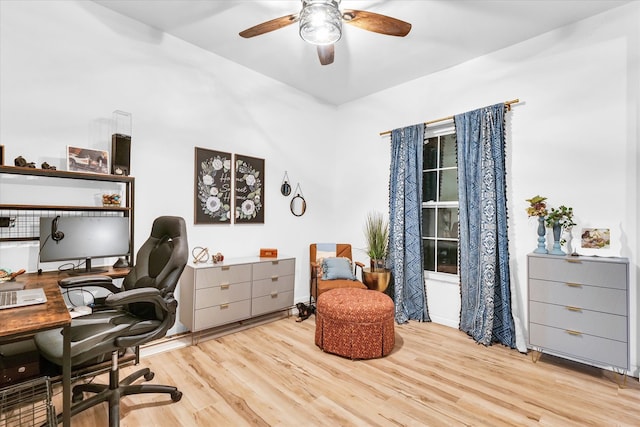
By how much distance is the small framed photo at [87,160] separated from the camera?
2.41 meters

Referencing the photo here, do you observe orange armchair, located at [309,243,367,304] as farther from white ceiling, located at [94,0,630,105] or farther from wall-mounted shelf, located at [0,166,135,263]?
white ceiling, located at [94,0,630,105]

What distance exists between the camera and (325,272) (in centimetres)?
371

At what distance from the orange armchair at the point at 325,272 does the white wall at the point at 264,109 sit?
476 mm

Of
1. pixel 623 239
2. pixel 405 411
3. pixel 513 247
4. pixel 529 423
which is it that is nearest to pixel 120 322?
pixel 405 411

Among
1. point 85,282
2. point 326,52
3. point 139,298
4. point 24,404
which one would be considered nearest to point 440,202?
point 326,52

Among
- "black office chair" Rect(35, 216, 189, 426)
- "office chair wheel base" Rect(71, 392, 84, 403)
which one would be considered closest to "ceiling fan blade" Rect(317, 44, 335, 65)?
"black office chair" Rect(35, 216, 189, 426)

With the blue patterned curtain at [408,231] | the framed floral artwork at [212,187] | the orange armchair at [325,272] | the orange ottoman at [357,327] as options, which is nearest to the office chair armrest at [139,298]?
the orange ottoman at [357,327]

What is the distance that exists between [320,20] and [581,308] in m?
2.90

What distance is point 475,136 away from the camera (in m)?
3.24

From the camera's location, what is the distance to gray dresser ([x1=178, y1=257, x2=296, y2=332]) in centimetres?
295

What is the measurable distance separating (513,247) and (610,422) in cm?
153

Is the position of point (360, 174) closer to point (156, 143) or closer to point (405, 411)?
point (156, 143)

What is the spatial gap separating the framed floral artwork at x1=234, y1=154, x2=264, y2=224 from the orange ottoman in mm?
1493

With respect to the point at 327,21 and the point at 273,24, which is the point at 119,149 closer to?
→ the point at 273,24
